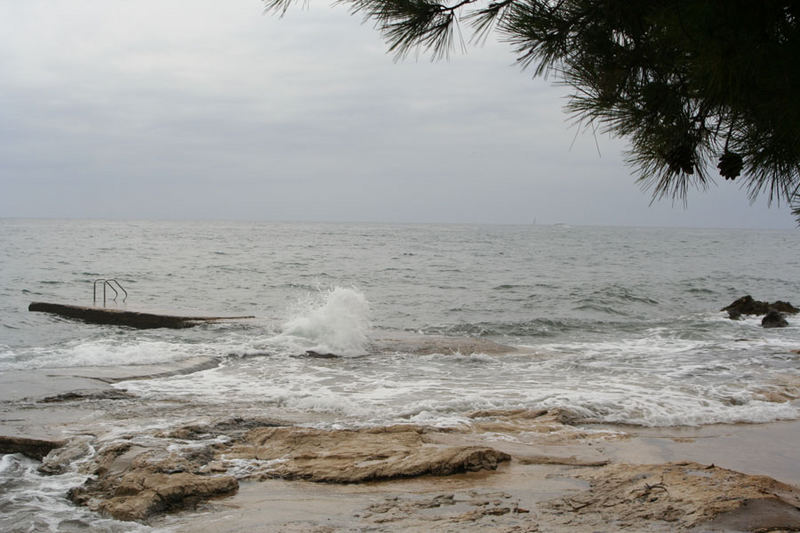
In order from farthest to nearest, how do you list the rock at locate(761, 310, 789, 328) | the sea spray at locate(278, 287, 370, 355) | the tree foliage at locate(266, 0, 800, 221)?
1. the rock at locate(761, 310, 789, 328)
2. the sea spray at locate(278, 287, 370, 355)
3. the tree foliage at locate(266, 0, 800, 221)

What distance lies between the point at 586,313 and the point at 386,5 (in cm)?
1715

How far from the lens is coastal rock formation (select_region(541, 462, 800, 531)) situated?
11.7ft

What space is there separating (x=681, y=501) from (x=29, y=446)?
15.4 feet

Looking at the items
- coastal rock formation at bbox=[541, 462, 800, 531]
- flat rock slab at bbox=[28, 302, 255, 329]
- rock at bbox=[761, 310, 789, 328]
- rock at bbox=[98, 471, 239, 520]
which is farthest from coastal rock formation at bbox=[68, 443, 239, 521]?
rock at bbox=[761, 310, 789, 328]

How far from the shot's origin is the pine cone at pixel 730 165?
296cm

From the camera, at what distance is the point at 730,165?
2.96 m

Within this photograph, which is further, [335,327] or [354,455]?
[335,327]

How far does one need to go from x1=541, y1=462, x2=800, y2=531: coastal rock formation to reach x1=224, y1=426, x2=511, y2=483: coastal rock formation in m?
0.85

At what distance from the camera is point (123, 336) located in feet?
42.4

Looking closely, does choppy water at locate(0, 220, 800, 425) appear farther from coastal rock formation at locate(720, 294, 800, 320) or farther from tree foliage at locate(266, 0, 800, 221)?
tree foliage at locate(266, 0, 800, 221)

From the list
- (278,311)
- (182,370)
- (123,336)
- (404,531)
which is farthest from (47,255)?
(404,531)

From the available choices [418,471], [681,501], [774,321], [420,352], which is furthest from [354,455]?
[774,321]

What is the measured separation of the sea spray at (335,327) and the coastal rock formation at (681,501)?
23.3ft

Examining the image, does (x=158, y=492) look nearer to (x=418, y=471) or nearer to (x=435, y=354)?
(x=418, y=471)
